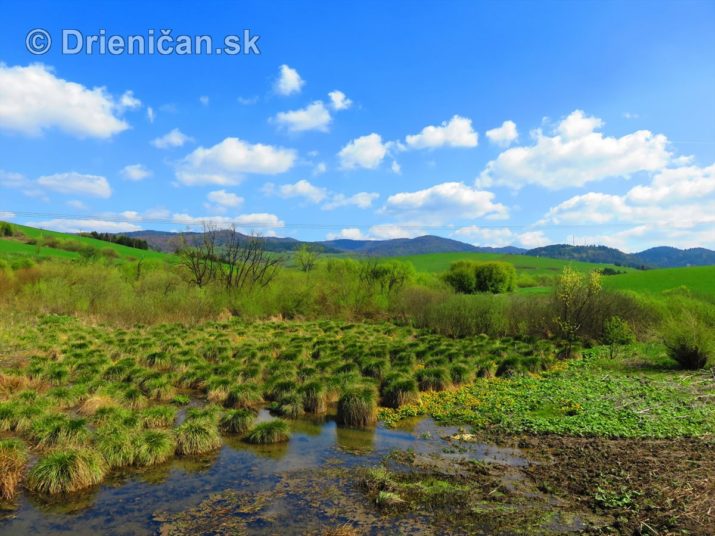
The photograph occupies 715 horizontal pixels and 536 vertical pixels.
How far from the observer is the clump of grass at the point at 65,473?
29.6 feet

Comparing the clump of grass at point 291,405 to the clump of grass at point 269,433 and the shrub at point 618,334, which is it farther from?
the shrub at point 618,334

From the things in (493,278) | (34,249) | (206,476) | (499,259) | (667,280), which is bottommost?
(206,476)

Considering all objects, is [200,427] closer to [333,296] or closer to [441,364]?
[441,364]

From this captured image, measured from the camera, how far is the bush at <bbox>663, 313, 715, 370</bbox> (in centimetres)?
1898

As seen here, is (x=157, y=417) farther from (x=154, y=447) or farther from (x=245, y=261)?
(x=245, y=261)

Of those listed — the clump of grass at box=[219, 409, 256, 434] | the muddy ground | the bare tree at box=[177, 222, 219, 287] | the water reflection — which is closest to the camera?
the muddy ground

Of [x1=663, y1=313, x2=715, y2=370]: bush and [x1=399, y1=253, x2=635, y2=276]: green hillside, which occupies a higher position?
[x1=399, y1=253, x2=635, y2=276]: green hillside

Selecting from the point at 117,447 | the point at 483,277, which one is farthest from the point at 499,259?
the point at 117,447

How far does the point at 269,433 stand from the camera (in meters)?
12.4

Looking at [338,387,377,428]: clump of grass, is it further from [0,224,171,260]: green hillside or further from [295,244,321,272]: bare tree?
[0,224,171,260]: green hillside

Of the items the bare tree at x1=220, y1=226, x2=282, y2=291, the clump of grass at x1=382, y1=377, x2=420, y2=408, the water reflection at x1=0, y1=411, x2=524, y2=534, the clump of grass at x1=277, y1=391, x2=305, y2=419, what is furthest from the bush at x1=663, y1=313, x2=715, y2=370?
the bare tree at x1=220, y1=226, x2=282, y2=291

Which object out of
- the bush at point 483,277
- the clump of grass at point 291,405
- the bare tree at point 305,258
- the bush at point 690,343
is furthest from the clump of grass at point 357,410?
the bush at point 483,277

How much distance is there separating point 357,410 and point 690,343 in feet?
50.8

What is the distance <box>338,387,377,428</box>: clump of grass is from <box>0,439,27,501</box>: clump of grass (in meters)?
8.39
